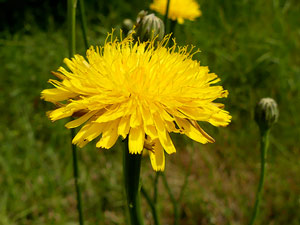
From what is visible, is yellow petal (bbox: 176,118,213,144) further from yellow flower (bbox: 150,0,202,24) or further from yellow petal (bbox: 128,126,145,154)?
yellow flower (bbox: 150,0,202,24)

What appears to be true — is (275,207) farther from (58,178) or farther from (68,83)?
(68,83)

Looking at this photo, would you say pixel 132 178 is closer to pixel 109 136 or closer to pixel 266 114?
pixel 109 136

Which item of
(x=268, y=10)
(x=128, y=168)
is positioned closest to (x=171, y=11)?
(x=128, y=168)

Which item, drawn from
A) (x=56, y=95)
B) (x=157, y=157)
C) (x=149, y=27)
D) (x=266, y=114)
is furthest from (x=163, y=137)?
(x=266, y=114)

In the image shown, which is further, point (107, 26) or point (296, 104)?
point (107, 26)

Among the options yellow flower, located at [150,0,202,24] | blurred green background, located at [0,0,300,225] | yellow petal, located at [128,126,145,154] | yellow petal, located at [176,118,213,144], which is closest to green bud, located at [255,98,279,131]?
blurred green background, located at [0,0,300,225]

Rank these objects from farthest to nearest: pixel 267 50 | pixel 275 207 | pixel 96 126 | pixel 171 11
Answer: pixel 267 50 < pixel 275 207 < pixel 171 11 < pixel 96 126
